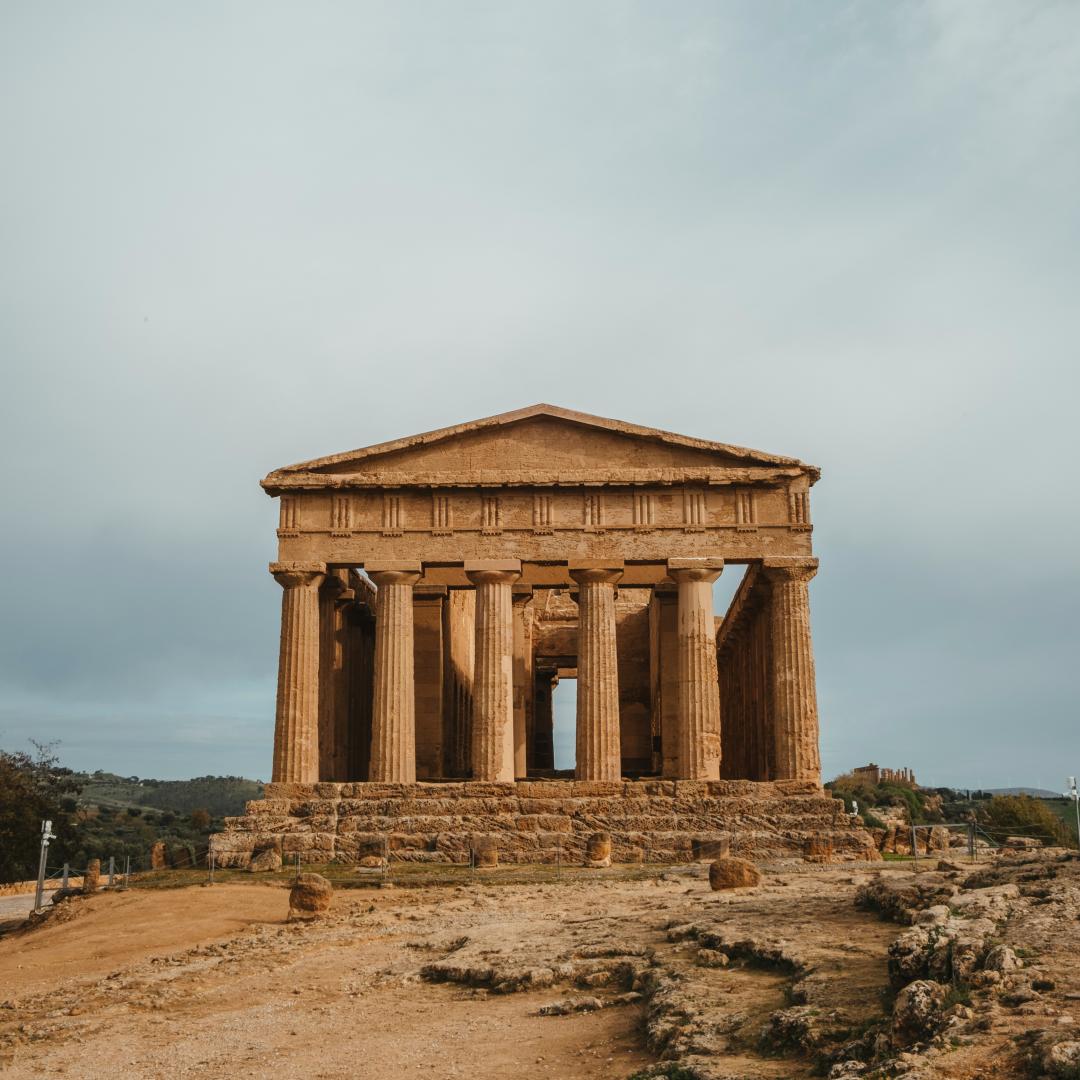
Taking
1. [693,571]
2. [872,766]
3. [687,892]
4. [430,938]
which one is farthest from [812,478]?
[872,766]

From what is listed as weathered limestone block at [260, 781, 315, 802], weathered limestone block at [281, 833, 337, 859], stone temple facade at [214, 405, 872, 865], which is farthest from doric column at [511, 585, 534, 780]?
weathered limestone block at [281, 833, 337, 859]

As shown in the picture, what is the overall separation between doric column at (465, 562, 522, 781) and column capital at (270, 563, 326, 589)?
12.6 ft

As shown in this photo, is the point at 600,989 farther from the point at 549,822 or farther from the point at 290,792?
the point at 290,792

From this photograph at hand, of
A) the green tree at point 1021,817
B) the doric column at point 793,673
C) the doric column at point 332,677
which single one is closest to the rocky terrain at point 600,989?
the doric column at point 793,673

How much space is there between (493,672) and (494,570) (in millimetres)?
2577

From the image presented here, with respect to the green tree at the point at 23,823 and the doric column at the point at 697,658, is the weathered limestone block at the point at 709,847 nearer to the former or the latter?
the doric column at the point at 697,658

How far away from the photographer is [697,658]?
1293 inches

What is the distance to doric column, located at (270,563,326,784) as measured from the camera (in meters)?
32.8

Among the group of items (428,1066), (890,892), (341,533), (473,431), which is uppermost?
(473,431)

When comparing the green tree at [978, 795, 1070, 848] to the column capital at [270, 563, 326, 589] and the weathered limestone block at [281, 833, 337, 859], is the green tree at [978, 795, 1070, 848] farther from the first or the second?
the column capital at [270, 563, 326, 589]

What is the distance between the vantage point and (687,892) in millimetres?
19766

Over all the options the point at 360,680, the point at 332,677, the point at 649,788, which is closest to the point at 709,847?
the point at 649,788

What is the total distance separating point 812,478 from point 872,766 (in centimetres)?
5601

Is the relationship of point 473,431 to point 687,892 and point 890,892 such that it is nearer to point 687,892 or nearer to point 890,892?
point 687,892
